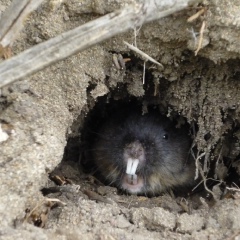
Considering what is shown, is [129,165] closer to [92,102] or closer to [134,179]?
[134,179]

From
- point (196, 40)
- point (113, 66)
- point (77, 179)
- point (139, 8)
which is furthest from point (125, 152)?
point (139, 8)

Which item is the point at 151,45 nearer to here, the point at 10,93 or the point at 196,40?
the point at 196,40

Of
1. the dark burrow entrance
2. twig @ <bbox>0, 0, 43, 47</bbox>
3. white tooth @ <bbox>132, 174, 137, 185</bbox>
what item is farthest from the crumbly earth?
white tooth @ <bbox>132, 174, 137, 185</bbox>

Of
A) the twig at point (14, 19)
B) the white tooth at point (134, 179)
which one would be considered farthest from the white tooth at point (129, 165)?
the twig at point (14, 19)

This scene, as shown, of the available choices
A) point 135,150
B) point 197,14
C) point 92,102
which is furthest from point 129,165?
point 197,14

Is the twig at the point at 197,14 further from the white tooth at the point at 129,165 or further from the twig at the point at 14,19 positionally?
the white tooth at the point at 129,165

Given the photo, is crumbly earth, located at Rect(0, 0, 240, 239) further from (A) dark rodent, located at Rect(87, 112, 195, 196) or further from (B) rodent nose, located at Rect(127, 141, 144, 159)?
(A) dark rodent, located at Rect(87, 112, 195, 196)
